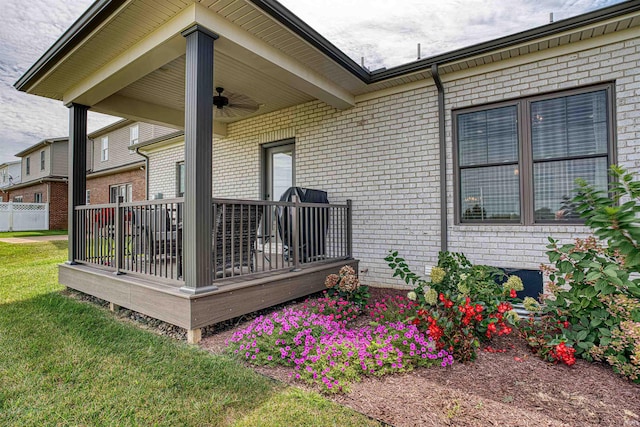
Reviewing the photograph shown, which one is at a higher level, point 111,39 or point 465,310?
point 111,39

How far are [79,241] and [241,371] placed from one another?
3.77 m

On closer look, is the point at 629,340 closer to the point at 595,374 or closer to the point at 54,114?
the point at 595,374

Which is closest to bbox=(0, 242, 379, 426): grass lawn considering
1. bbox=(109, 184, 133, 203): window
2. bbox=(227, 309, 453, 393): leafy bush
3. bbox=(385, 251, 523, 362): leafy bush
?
bbox=(227, 309, 453, 393): leafy bush

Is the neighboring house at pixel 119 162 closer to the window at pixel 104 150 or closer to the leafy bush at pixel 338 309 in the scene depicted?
the window at pixel 104 150

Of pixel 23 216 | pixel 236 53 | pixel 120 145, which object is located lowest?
pixel 23 216

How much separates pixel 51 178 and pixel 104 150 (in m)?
4.09

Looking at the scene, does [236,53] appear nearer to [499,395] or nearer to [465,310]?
[465,310]

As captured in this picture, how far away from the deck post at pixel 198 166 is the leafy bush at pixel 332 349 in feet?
2.31

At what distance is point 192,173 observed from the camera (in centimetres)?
309

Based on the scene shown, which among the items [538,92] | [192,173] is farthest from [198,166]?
[538,92]

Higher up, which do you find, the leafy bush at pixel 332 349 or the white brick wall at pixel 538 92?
the white brick wall at pixel 538 92

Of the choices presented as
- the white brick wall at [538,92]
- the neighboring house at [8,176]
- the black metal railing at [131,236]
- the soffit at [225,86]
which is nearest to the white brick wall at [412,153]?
the white brick wall at [538,92]

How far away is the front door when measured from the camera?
6.41m

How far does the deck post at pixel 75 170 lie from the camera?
487 cm
